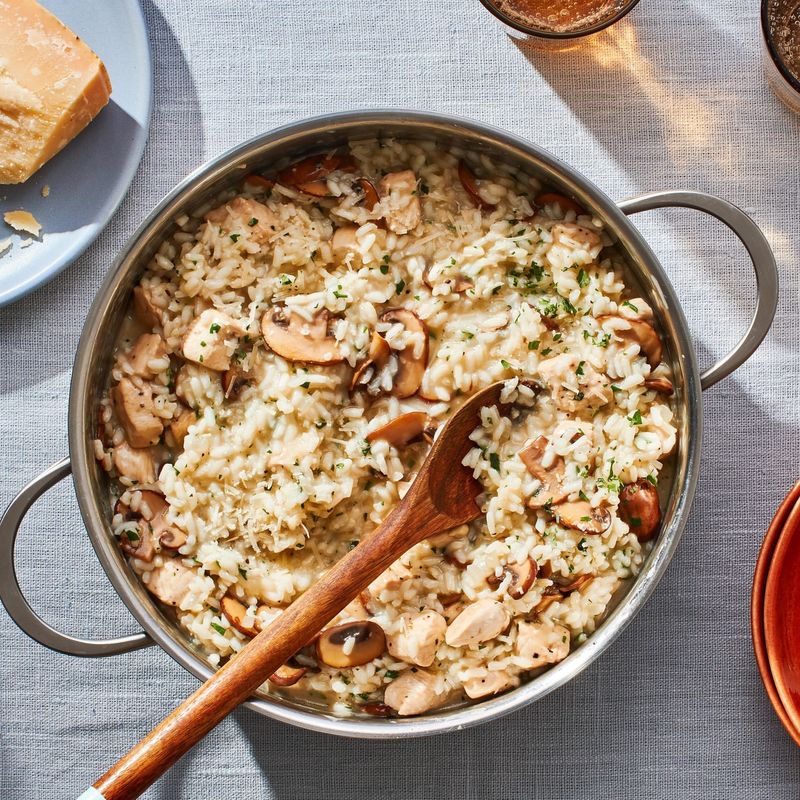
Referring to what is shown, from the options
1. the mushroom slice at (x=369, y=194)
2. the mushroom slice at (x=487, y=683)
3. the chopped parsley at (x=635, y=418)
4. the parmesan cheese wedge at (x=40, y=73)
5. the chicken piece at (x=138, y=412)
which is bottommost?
the mushroom slice at (x=487, y=683)

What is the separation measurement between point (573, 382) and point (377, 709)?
93 cm

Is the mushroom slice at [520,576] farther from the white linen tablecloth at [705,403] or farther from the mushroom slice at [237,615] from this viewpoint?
the mushroom slice at [237,615]

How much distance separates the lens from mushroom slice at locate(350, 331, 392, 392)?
2.21 meters

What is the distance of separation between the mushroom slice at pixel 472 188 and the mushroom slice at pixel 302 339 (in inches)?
19.1

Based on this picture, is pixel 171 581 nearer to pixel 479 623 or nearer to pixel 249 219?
pixel 479 623

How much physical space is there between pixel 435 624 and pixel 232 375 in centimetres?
77

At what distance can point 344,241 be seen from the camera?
226 cm

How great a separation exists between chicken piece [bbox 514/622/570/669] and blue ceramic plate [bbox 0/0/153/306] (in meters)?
1.53

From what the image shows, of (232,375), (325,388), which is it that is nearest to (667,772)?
(325,388)

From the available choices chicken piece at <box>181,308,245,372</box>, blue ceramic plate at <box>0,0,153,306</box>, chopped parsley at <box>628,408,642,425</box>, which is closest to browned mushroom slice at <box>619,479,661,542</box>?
chopped parsley at <box>628,408,642,425</box>

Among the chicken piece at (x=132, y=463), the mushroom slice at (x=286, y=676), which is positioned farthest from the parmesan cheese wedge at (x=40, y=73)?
the mushroom slice at (x=286, y=676)

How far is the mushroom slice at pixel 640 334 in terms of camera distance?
2.22m

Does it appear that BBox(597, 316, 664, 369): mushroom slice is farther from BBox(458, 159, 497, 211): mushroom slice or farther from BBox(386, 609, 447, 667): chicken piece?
BBox(386, 609, 447, 667): chicken piece

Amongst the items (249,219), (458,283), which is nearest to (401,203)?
(458,283)
